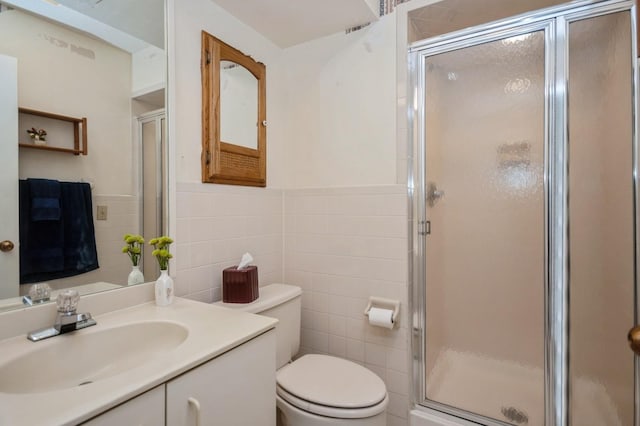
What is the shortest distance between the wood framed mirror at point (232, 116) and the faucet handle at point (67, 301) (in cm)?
67

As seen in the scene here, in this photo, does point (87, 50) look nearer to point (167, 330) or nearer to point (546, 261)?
point (167, 330)

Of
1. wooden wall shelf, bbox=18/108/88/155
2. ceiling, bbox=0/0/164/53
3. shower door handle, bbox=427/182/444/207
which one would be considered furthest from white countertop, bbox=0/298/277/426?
shower door handle, bbox=427/182/444/207

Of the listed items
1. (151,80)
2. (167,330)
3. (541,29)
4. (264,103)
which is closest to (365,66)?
(264,103)

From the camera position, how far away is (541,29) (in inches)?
56.7

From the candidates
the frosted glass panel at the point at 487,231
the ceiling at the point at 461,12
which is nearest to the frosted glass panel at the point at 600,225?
the frosted glass panel at the point at 487,231

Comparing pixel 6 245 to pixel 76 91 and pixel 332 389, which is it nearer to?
pixel 76 91

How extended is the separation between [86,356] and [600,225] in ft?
6.81

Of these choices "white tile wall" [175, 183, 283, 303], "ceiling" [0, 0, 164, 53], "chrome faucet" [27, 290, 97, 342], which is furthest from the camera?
"white tile wall" [175, 183, 283, 303]

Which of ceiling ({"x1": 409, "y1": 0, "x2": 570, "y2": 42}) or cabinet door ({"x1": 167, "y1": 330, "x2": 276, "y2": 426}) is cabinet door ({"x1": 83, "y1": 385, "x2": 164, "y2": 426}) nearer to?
cabinet door ({"x1": 167, "y1": 330, "x2": 276, "y2": 426})

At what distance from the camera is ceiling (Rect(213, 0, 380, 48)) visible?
1546 mm

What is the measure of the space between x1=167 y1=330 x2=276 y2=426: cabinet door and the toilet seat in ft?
0.84

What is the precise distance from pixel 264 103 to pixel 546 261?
1.57 meters

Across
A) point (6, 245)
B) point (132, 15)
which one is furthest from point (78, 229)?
point (132, 15)

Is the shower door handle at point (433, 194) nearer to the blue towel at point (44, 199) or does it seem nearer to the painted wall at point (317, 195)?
the painted wall at point (317, 195)
